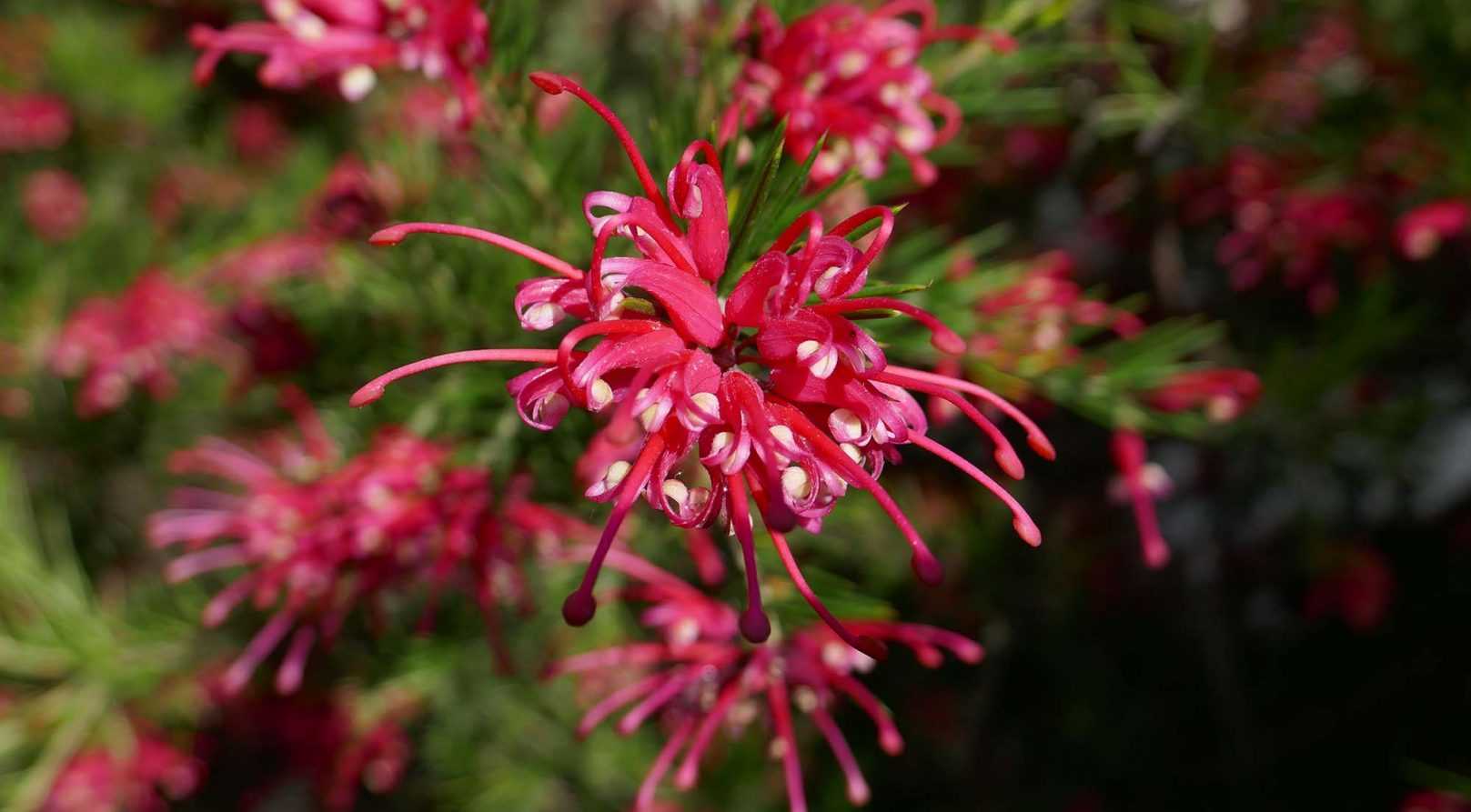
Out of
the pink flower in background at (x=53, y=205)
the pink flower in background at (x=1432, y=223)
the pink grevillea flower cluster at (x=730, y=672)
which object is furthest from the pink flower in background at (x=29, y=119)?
the pink flower in background at (x=1432, y=223)

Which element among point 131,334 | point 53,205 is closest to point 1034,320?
point 131,334

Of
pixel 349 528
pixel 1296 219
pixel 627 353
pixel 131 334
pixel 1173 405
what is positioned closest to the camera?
pixel 627 353

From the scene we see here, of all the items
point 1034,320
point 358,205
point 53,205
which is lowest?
point 53,205

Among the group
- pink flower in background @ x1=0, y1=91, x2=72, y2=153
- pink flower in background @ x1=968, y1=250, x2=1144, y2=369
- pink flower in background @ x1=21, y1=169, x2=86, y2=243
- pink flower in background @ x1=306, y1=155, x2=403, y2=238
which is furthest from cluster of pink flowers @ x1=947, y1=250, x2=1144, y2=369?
pink flower in background @ x1=0, y1=91, x2=72, y2=153

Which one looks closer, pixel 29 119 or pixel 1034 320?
pixel 1034 320

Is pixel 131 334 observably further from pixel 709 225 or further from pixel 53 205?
pixel 709 225

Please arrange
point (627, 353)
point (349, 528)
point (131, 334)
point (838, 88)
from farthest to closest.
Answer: point (131, 334) → point (349, 528) → point (838, 88) → point (627, 353)

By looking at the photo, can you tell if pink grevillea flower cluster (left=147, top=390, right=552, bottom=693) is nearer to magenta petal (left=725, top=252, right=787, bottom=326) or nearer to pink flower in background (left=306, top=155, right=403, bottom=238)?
pink flower in background (left=306, top=155, right=403, bottom=238)

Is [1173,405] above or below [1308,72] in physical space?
below

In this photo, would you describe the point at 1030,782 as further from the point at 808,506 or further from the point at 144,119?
the point at 144,119
